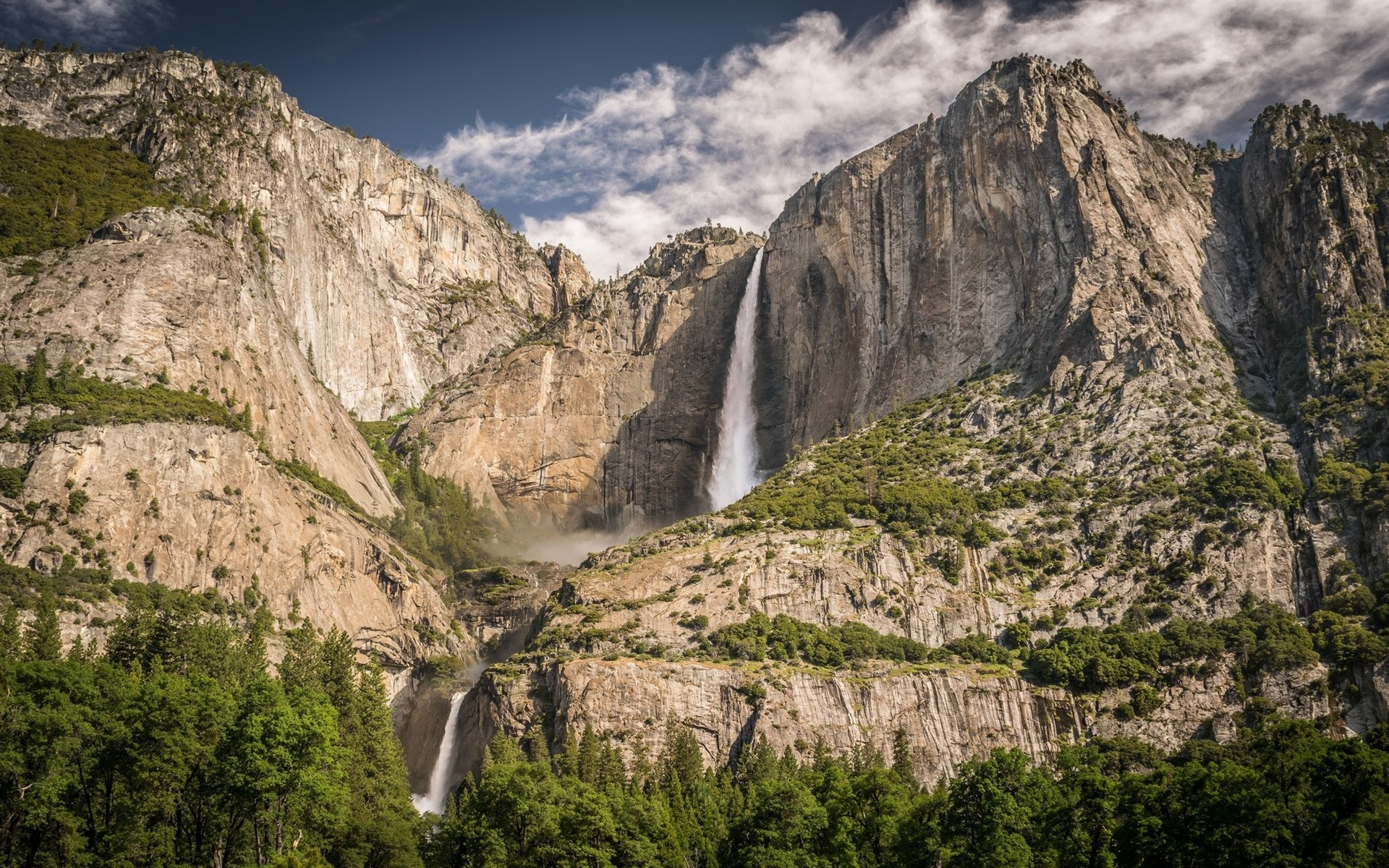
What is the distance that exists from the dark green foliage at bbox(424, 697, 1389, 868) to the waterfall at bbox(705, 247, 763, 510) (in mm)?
84652

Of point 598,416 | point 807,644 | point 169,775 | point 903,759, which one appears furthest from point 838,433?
point 169,775

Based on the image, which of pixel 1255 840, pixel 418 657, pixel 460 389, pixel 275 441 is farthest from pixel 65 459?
pixel 1255 840

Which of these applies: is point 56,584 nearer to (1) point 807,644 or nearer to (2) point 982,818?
(1) point 807,644

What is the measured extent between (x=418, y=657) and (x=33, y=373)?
40.7 m

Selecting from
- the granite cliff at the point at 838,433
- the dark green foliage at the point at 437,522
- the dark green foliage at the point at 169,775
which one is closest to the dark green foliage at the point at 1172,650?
the granite cliff at the point at 838,433

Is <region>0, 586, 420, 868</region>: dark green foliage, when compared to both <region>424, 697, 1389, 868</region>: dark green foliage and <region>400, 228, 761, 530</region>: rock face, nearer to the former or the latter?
<region>424, 697, 1389, 868</region>: dark green foliage

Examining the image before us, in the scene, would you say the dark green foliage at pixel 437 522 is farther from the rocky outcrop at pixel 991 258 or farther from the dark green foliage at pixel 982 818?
the dark green foliage at pixel 982 818

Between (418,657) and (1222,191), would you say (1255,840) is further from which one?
(1222,191)

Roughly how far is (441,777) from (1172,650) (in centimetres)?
5600

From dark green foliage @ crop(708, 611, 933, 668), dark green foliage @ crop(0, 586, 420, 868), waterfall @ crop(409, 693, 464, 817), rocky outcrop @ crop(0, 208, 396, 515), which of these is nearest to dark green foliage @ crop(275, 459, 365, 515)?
rocky outcrop @ crop(0, 208, 396, 515)

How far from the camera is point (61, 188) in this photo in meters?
132

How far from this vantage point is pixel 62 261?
117 meters

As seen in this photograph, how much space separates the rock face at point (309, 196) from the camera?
151250 millimetres

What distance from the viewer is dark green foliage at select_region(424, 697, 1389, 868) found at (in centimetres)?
5638
